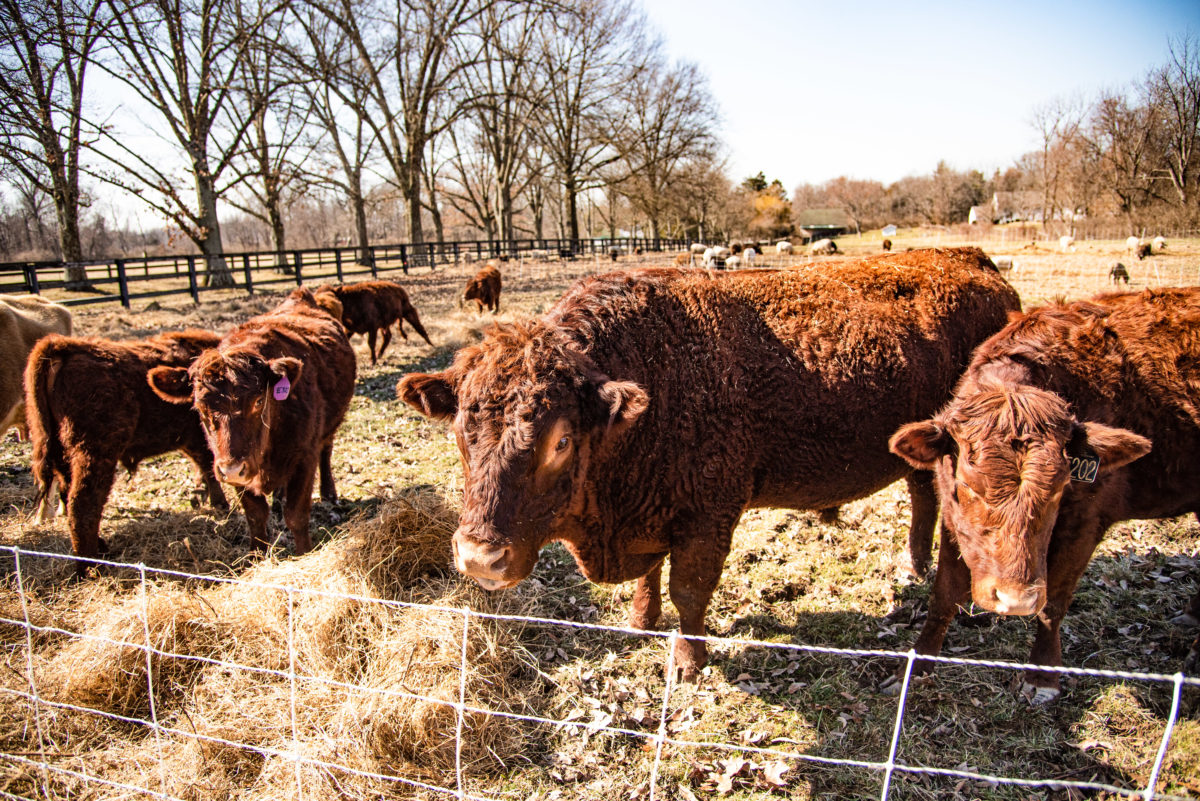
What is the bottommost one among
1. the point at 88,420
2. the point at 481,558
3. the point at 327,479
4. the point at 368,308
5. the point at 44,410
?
the point at 327,479

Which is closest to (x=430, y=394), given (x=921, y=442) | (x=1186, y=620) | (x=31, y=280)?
(x=921, y=442)

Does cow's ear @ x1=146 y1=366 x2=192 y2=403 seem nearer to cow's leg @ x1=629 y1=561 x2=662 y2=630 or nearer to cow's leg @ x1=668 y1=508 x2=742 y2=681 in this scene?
cow's leg @ x1=629 y1=561 x2=662 y2=630

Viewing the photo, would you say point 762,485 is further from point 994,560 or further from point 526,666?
point 526,666

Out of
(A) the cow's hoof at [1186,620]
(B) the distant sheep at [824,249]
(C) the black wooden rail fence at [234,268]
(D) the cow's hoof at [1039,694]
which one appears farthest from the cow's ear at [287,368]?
(B) the distant sheep at [824,249]

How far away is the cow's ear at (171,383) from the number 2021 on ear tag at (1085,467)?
20.3 feet

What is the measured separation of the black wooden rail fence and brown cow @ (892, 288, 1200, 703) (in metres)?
18.1

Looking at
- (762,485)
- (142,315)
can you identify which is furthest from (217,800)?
(142,315)

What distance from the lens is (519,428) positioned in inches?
107

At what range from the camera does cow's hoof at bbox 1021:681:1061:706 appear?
3.57 metres

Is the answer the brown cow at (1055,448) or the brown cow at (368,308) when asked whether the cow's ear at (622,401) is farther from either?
the brown cow at (368,308)

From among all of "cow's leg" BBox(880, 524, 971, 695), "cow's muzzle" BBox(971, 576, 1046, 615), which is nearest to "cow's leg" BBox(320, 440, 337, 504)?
"cow's leg" BBox(880, 524, 971, 695)

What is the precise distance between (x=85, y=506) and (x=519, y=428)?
460 centimetres

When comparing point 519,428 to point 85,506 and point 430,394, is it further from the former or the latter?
point 85,506

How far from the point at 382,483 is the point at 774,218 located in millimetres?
75537
